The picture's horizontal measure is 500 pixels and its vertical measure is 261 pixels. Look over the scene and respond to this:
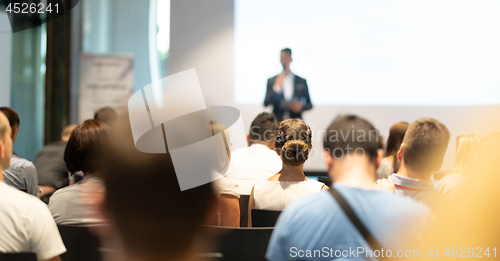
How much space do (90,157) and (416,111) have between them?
14.8ft

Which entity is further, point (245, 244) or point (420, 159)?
point (420, 159)

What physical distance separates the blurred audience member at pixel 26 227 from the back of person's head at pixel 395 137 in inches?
83.4

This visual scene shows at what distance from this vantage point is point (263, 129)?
290 cm

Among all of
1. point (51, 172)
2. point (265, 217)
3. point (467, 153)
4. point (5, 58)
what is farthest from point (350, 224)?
point (5, 58)

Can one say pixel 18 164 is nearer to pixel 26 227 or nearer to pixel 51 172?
pixel 51 172

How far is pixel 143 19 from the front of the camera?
6246 mm

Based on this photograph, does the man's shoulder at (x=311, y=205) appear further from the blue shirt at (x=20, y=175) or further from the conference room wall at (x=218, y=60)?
the conference room wall at (x=218, y=60)

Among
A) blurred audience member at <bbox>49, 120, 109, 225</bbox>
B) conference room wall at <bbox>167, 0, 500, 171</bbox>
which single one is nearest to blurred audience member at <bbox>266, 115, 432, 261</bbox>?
blurred audience member at <bbox>49, 120, 109, 225</bbox>

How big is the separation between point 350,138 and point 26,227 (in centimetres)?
97

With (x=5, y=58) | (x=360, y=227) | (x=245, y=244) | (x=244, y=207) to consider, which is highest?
(x=5, y=58)

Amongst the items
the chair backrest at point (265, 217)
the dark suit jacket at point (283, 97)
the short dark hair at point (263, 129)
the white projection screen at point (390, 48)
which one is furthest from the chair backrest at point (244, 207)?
the white projection screen at point (390, 48)

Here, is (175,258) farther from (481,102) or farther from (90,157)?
(481,102)

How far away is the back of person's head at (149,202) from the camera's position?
80 cm

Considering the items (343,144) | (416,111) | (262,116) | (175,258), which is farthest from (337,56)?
(175,258)
